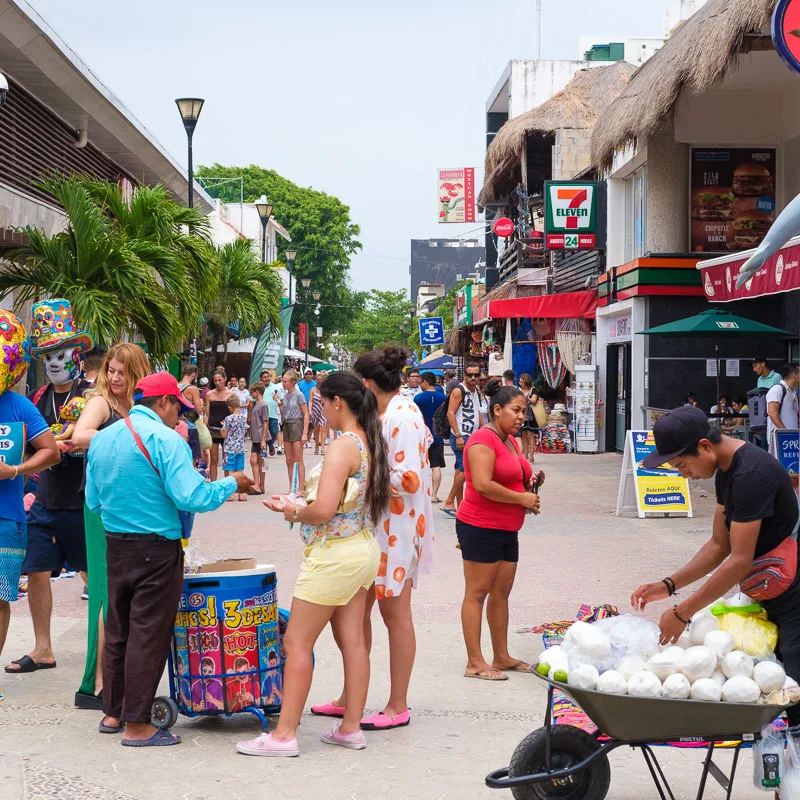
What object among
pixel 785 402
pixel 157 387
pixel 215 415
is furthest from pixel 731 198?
pixel 157 387

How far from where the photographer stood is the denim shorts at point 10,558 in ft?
19.6

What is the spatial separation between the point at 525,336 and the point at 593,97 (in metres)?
7.32

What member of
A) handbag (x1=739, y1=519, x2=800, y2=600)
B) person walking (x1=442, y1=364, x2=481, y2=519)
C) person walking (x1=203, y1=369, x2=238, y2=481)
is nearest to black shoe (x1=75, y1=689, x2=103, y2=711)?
handbag (x1=739, y1=519, x2=800, y2=600)

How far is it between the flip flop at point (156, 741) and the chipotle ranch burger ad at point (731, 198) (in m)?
16.6

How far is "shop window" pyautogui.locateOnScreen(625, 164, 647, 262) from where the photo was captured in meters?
21.0

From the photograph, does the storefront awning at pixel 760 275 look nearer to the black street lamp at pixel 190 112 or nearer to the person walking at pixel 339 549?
the person walking at pixel 339 549

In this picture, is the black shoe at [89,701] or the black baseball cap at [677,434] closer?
the black baseball cap at [677,434]

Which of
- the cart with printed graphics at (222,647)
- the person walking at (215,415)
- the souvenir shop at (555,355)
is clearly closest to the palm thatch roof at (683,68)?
the souvenir shop at (555,355)

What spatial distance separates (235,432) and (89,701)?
9463 millimetres

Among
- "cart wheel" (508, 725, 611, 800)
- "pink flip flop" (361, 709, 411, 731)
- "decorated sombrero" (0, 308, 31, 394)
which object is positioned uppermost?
"decorated sombrero" (0, 308, 31, 394)

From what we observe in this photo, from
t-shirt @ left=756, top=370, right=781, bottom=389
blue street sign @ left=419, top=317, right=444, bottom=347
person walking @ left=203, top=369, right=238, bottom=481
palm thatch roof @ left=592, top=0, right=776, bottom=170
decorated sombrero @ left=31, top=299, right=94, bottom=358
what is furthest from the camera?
blue street sign @ left=419, top=317, right=444, bottom=347

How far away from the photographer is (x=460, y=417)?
14797 mm

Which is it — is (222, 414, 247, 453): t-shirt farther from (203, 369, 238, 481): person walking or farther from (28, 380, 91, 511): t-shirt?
(28, 380, 91, 511): t-shirt

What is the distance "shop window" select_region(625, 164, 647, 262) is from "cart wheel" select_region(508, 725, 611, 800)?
57.2 feet
